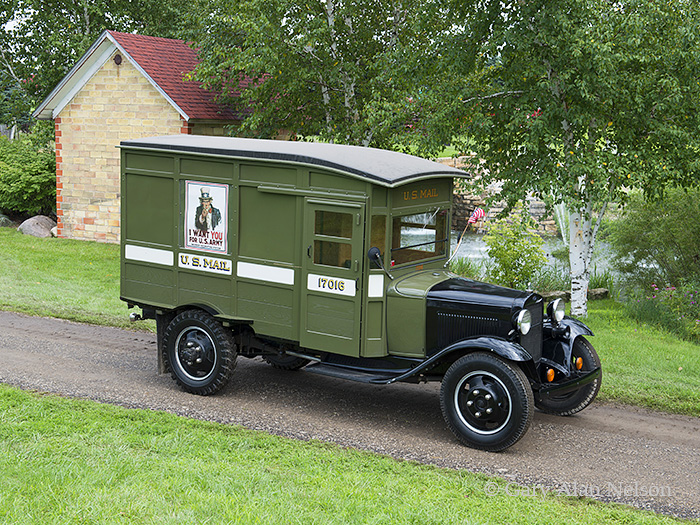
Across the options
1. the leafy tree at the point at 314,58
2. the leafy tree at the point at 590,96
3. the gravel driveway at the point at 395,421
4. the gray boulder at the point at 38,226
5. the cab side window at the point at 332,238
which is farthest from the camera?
the gray boulder at the point at 38,226

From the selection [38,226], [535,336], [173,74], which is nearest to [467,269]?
[173,74]

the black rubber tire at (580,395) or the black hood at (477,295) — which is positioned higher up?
the black hood at (477,295)

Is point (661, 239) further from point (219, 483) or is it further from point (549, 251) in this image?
point (219, 483)

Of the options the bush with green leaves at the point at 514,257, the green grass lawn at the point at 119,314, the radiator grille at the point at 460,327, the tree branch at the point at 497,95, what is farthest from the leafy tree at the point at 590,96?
the radiator grille at the point at 460,327

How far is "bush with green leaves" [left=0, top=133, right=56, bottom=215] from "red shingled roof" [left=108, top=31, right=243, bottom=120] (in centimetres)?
540

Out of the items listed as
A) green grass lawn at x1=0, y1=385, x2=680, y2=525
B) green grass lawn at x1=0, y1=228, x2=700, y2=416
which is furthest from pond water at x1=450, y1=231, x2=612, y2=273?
green grass lawn at x1=0, y1=385, x2=680, y2=525

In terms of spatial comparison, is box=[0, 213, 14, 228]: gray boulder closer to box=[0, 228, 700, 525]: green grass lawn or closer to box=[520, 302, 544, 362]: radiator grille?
box=[0, 228, 700, 525]: green grass lawn

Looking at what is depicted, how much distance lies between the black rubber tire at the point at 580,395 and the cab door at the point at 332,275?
2.14m

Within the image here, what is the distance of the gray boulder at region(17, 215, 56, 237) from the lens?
21500mm

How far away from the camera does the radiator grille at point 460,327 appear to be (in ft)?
24.2

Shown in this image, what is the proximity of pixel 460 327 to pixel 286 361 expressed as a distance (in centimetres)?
265

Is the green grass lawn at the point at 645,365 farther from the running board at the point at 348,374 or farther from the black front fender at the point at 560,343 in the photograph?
the running board at the point at 348,374

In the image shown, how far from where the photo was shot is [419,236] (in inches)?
319

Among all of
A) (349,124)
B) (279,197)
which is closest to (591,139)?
(349,124)
